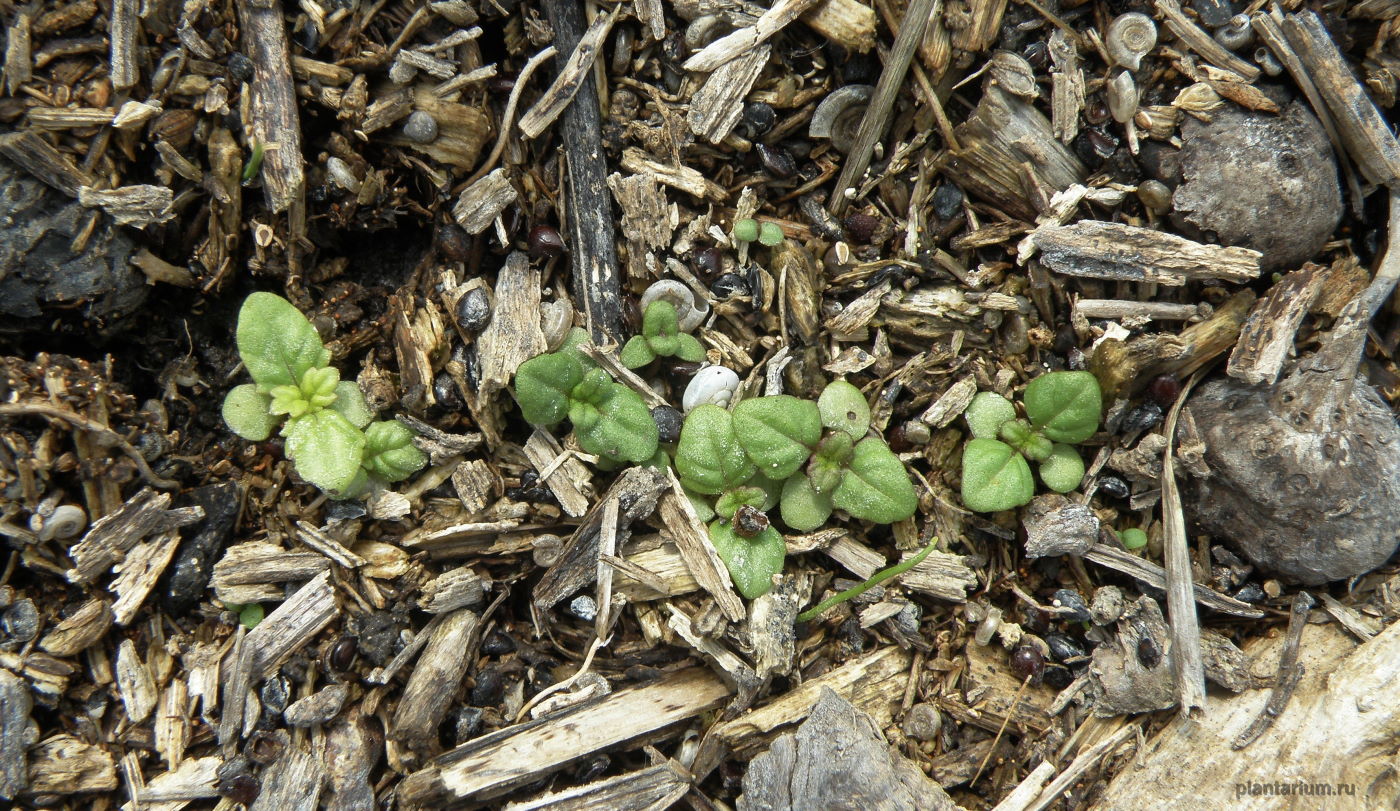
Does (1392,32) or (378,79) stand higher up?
(1392,32)

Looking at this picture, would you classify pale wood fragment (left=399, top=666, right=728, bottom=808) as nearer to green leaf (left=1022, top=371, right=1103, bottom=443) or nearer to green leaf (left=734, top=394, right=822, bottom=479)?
green leaf (left=734, top=394, right=822, bottom=479)

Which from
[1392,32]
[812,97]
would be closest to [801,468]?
[812,97]

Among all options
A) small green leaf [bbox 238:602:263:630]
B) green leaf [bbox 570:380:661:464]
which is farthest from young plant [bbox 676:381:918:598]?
small green leaf [bbox 238:602:263:630]

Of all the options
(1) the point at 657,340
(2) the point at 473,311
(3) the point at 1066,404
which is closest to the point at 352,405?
(2) the point at 473,311

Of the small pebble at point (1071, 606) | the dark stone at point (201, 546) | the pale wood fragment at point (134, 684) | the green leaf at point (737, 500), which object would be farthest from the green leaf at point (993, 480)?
the pale wood fragment at point (134, 684)

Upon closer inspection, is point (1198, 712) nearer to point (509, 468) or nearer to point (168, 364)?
point (509, 468)

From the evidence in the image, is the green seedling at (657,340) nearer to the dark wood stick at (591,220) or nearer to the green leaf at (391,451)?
the dark wood stick at (591,220)
